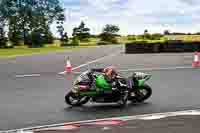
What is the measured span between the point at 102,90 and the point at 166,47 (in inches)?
1272

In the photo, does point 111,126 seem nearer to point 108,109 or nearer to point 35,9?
point 108,109

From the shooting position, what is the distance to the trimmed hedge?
42781 millimetres

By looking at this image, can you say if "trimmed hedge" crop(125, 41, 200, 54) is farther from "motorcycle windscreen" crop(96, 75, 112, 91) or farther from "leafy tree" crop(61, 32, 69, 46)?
"leafy tree" crop(61, 32, 69, 46)

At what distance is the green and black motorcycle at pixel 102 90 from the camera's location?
38.1 ft

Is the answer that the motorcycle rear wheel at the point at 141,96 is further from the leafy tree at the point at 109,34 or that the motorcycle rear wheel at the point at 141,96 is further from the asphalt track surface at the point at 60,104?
the leafy tree at the point at 109,34

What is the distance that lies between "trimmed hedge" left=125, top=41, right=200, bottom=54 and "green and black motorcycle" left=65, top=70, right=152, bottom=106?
31.2 metres

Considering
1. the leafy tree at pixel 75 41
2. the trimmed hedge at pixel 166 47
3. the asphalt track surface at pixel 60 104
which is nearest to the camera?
the asphalt track surface at pixel 60 104

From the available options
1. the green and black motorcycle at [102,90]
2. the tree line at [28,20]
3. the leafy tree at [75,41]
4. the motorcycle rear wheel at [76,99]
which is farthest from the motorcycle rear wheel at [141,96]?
the leafy tree at [75,41]

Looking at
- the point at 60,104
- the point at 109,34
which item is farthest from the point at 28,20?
the point at 60,104

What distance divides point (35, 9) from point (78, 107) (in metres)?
91.8

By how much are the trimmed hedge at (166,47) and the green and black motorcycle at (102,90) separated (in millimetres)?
31175

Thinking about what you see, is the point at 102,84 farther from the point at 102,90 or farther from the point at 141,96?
the point at 141,96

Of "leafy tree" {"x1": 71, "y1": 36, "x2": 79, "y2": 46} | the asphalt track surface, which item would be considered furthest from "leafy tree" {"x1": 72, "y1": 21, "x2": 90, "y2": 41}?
the asphalt track surface

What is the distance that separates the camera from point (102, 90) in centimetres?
1160
